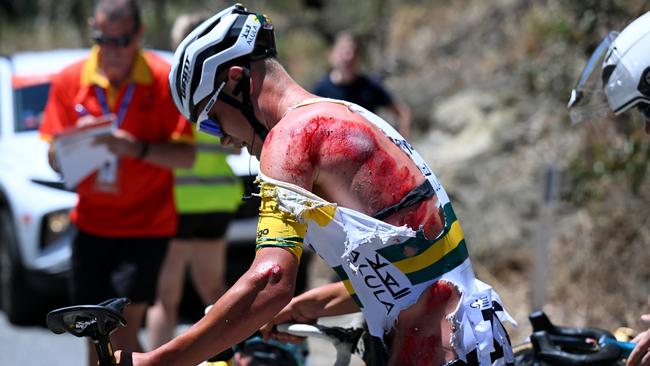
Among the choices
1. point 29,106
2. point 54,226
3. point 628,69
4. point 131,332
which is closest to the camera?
point 628,69

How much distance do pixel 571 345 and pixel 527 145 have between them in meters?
6.42

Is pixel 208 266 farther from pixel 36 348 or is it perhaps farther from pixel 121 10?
pixel 36 348

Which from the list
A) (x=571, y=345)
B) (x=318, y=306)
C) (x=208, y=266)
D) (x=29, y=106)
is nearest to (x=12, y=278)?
(x=29, y=106)

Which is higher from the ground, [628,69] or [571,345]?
[628,69]

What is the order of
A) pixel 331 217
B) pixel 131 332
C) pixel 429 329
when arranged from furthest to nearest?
pixel 131 332
pixel 429 329
pixel 331 217

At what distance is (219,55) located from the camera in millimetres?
→ 3104

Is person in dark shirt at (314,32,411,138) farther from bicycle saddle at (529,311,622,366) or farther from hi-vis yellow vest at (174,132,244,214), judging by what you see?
bicycle saddle at (529,311,622,366)

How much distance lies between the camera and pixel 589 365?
3.54 m

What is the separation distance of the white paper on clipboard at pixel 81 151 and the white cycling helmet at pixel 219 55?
2.37m

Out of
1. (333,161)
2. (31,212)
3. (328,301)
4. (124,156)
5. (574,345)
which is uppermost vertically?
(333,161)

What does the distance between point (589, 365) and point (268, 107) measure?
4.60 ft

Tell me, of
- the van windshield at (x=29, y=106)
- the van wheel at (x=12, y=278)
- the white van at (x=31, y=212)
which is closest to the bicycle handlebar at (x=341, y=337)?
the white van at (x=31, y=212)

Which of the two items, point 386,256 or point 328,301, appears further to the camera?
point 328,301

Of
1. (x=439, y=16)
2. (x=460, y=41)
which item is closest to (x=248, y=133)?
(x=460, y=41)
